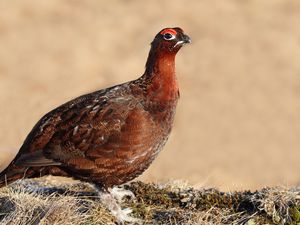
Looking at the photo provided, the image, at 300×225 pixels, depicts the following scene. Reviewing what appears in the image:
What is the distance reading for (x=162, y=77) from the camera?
6.59m

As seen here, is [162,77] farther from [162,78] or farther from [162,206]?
[162,206]

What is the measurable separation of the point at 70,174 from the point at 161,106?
3.78 ft

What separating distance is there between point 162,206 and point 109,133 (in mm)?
997

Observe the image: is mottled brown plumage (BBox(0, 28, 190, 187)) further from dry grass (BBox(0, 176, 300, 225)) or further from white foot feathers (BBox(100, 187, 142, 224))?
dry grass (BBox(0, 176, 300, 225))

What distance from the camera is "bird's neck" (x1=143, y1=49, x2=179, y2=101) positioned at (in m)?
6.54

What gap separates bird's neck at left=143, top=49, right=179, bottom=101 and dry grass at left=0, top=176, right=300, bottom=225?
110 centimetres

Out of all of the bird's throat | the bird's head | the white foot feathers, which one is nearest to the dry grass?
the white foot feathers

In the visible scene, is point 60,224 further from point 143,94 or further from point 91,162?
point 143,94

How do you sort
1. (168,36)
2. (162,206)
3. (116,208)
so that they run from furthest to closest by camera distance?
(162,206) → (168,36) → (116,208)

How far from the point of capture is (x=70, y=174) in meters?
6.46

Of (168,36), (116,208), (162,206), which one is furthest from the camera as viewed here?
(162,206)

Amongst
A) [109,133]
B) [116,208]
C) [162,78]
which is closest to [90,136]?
[109,133]

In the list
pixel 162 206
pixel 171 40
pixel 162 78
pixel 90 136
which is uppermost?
pixel 171 40

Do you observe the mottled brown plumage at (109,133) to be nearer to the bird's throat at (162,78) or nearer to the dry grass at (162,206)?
the bird's throat at (162,78)
